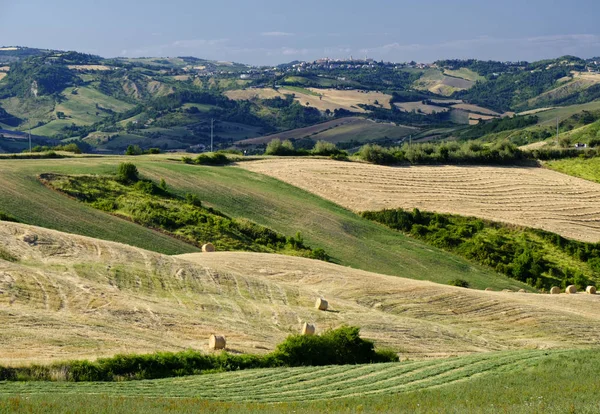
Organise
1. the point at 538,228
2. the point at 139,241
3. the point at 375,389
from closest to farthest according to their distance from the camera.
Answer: the point at 375,389
the point at 139,241
the point at 538,228

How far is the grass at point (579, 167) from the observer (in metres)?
92.5

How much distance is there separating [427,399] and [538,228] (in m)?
54.8

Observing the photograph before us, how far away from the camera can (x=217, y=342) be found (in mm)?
31062

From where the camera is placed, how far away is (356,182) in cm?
8506

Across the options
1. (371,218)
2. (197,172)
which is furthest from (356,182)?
(197,172)

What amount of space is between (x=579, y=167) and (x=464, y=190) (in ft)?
57.2

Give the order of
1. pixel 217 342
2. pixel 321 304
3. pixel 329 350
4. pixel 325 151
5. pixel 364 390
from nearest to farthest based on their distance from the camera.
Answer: pixel 364 390, pixel 217 342, pixel 329 350, pixel 321 304, pixel 325 151

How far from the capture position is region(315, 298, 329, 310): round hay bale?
39969mm

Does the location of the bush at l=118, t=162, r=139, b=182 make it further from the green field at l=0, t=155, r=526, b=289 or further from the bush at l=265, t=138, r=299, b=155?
the bush at l=265, t=138, r=299, b=155

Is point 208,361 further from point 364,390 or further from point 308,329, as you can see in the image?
point 308,329

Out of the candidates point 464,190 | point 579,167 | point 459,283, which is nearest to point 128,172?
point 459,283

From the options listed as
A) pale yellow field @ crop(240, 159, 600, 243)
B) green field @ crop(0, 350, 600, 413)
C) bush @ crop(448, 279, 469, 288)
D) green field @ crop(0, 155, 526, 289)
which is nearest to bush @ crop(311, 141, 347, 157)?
pale yellow field @ crop(240, 159, 600, 243)

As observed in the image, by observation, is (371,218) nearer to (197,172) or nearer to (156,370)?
(197,172)

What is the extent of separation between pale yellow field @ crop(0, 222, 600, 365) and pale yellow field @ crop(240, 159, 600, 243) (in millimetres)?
27622
